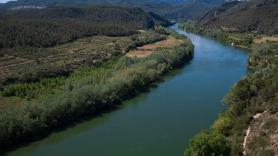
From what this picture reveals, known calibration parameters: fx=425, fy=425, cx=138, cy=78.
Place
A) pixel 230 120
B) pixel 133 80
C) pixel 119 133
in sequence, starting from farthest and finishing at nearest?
pixel 133 80 → pixel 119 133 → pixel 230 120

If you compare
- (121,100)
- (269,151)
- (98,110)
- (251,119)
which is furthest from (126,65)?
(269,151)

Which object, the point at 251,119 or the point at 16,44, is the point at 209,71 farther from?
the point at 16,44

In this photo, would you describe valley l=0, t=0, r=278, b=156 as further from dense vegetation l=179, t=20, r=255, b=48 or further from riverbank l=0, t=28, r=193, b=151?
dense vegetation l=179, t=20, r=255, b=48

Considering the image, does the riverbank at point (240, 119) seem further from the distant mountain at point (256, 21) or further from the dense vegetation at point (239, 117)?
the distant mountain at point (256, 21)

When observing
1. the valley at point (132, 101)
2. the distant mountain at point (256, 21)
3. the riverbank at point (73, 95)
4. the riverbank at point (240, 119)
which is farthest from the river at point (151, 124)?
the distant mountain at point (256, 21)

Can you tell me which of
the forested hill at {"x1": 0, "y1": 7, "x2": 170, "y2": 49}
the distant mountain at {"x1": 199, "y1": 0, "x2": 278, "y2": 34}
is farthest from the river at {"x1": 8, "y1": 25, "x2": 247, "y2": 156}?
the distant mountain at {"x1": 199, "y1": 0, "x2": 278, "y2": 34}

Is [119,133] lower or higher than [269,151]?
lower

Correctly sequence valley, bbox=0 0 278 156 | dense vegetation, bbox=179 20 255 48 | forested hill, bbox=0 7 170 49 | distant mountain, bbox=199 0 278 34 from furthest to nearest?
distant mountain, bbox=199 0 278 34 < dense vegetation, bbox=179 20 255 48 < forested hill, bbox=0 7 170 49 < valley, bbox=0 0 278 156
